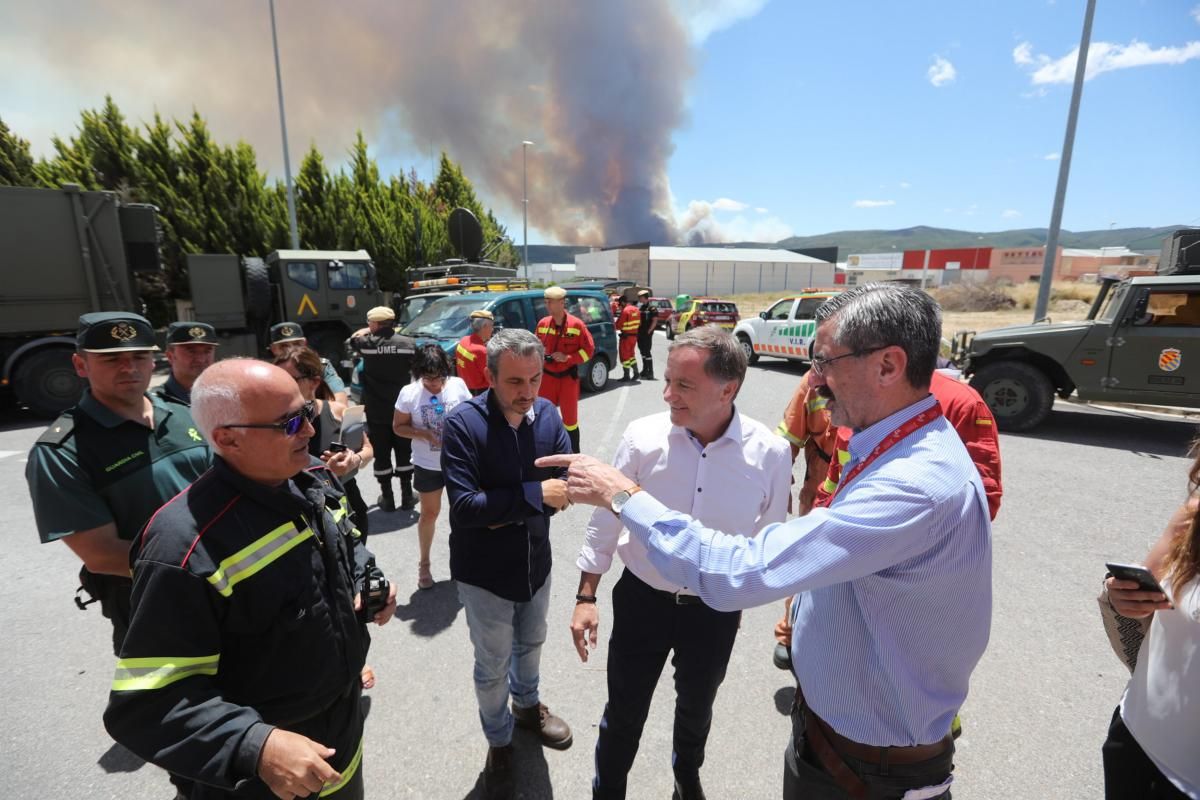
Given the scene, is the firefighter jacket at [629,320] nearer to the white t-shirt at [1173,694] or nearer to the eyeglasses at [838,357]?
the eyeglasses at [838,357]

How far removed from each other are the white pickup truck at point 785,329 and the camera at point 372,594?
10983 millimetres

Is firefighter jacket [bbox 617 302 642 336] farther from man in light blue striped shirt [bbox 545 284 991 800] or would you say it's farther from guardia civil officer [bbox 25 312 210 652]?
man in light blue striped shirt [bbox 545 284 991 800]

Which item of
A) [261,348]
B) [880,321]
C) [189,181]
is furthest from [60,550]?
[189,181]

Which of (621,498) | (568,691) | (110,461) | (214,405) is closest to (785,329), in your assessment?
(568,691)

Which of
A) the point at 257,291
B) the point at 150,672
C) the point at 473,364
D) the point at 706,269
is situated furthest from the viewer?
the point at 706,269

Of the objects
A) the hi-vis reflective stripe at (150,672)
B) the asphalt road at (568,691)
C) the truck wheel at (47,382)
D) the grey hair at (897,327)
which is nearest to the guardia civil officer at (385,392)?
the asphalt road at (568,691)

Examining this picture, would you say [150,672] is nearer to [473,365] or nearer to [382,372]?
[382,372]

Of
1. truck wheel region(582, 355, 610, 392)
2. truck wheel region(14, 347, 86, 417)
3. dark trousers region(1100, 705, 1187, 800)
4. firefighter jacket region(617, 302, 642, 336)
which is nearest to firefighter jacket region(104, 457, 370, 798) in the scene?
dark trousers region(1100, 705, 1187, 800)

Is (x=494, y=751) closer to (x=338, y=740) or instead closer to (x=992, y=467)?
(x=338, y=740)

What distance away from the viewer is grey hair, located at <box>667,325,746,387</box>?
73.0 inches

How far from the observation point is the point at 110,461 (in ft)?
6.79

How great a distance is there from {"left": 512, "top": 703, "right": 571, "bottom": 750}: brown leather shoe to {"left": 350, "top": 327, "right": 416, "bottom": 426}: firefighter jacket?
3.18 m

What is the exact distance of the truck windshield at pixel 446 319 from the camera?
8.51 metres

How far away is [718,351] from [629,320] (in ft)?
31.0
